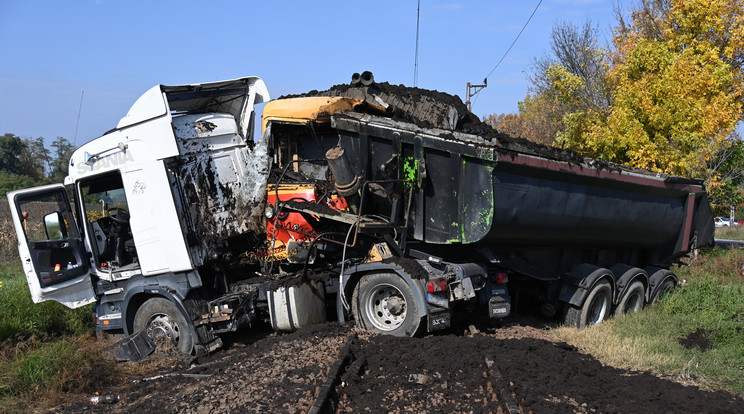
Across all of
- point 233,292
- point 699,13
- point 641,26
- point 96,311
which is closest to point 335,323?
point 233,292

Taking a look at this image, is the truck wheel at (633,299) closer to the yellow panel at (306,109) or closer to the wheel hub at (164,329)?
the yellow panel at (306,109)

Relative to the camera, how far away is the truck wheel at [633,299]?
9.16 m

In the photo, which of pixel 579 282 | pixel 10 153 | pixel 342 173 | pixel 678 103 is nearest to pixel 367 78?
pixel 342 173

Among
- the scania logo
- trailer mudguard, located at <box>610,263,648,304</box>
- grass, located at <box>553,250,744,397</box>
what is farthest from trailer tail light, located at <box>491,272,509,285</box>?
the scania logo

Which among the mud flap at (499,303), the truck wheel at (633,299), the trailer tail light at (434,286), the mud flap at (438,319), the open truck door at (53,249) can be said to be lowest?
the truck wheel at (633,299)

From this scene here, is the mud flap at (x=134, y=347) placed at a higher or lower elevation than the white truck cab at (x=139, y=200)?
lower

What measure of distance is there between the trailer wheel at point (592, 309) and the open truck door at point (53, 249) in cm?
629

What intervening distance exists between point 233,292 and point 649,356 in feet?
16.1

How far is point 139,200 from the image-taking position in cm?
788

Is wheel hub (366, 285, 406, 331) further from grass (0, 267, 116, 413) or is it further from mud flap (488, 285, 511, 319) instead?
grass (0, 267, 116, 413)

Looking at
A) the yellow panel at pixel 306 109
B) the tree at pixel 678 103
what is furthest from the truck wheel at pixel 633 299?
the yellow panel at pixel 306 109

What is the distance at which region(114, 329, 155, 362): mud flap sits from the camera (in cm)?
753

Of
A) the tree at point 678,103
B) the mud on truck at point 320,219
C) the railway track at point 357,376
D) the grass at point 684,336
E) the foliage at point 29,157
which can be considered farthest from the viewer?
the foliage at point 29,157

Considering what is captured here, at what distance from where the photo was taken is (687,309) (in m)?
9.58
